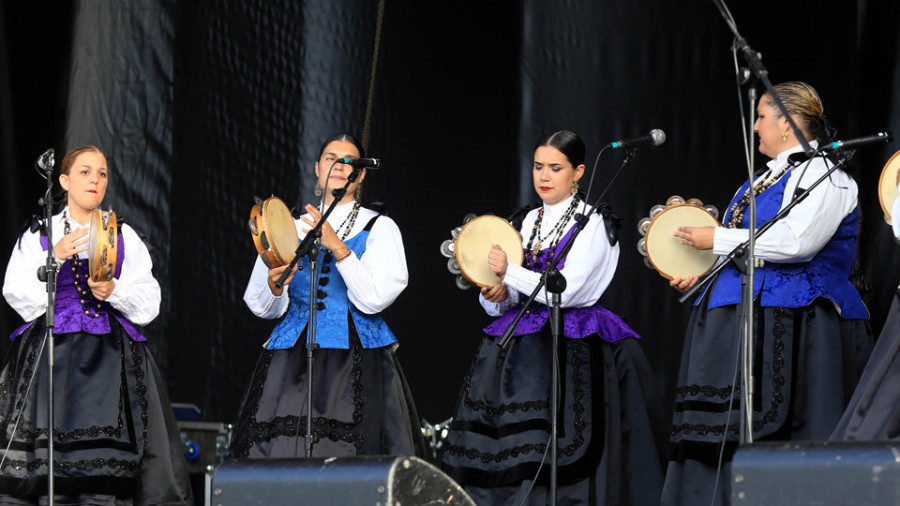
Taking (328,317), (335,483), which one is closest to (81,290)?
(328,317)

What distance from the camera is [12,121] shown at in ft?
21.5

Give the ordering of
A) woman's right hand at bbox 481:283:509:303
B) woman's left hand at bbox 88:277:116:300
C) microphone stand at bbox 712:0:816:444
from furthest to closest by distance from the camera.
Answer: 1. woman's left hand at bbox 88:277:116:300
2. woman's right hand at bbox 481:283:509:303
3. microphone stand at bbox 712:0:816:444

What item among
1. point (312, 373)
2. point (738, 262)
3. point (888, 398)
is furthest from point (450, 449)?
point (888, 398)

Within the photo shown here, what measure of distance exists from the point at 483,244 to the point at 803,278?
115 centimetres

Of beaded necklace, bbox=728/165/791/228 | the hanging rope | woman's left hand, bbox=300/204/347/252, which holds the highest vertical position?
the hanging rope

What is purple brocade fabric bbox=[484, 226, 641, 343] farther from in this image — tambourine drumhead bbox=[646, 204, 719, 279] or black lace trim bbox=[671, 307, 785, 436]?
black lace trim bbox=[671, 307, 785, 436]

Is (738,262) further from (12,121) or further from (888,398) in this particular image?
(12,121)

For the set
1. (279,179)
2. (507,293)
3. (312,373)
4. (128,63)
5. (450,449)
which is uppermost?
(128,63)

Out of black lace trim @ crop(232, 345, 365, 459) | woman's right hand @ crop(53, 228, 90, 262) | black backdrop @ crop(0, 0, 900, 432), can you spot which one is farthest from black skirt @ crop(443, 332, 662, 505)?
black backdrop @ crop(0, 0, 900, 432)

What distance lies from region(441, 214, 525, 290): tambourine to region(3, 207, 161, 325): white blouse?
1.28 metres

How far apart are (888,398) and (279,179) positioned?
3.71 meters

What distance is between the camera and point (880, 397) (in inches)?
143

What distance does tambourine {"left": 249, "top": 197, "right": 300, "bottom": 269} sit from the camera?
179 inches

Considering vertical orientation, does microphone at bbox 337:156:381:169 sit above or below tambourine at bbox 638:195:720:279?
above
